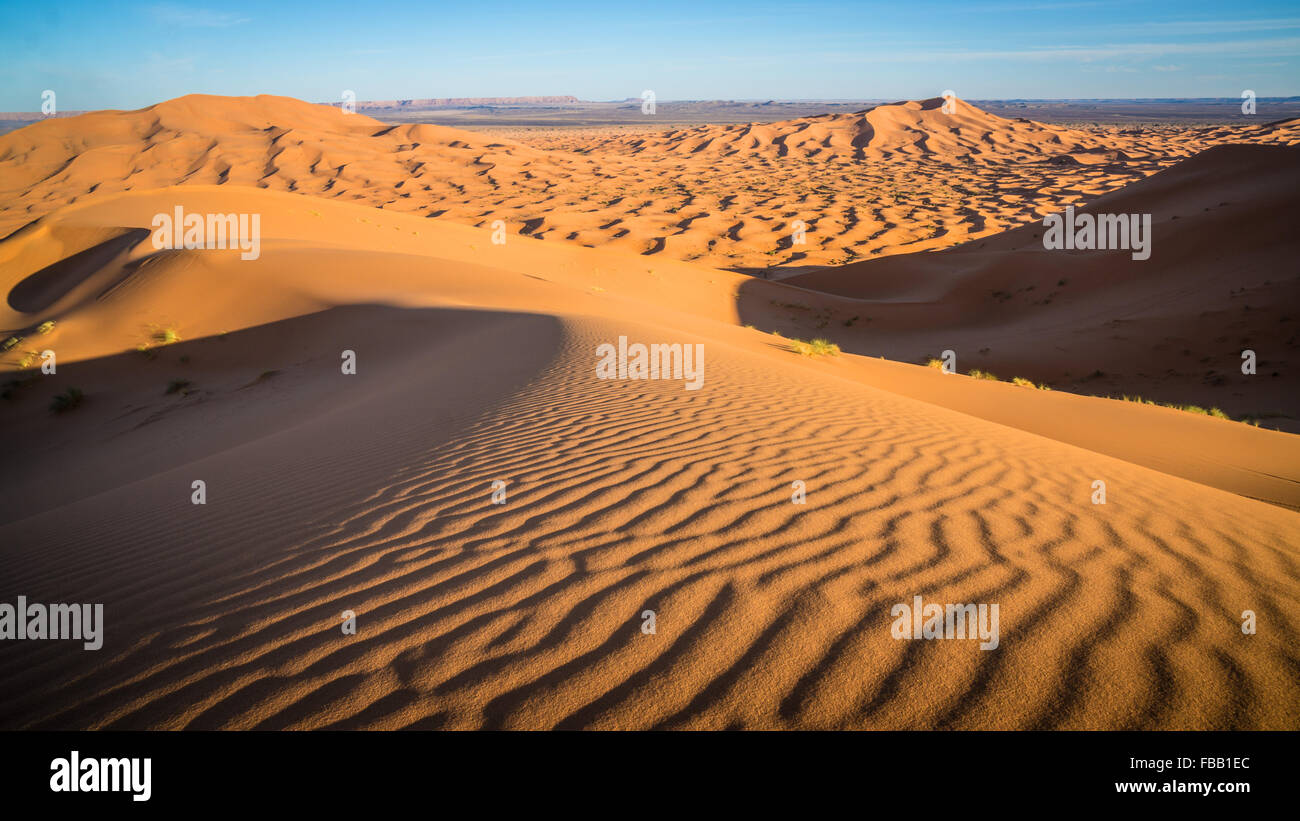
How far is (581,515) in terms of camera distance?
136 inches

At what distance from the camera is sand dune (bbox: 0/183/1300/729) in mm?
2070

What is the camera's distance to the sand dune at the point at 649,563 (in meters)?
2.07

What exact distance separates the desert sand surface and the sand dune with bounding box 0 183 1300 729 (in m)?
0.02

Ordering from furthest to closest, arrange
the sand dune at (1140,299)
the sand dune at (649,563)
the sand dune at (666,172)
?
the sand dune at (666,172)
the sand dune at (1140,299)
the sand dune at (649,563)

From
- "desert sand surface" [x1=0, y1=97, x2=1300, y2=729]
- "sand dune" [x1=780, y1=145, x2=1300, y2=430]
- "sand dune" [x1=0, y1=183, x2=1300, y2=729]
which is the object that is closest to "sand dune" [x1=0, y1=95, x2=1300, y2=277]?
"sand dune" [x1=780, y1=145, x2=1300, y2=430]

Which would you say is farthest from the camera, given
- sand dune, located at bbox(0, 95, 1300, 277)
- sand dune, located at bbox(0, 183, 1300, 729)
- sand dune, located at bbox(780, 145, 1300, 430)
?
sand dune, located at bbox(0, 95, 1300, 277)

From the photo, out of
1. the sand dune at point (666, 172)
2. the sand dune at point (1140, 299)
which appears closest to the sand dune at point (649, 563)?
the sand dune at point (1140, 299)

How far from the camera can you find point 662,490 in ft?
12.3

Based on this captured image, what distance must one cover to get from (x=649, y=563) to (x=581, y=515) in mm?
684

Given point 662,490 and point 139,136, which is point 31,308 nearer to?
point 662,490

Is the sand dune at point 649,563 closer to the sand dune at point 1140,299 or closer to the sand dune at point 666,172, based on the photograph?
the sand dune at point 1140,299

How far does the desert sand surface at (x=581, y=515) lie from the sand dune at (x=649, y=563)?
0.06ft

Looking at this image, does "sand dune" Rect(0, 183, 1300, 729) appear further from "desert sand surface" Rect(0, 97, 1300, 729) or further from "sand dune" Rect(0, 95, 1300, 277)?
"sand dune" Rect(0, 95, 1300, 277)

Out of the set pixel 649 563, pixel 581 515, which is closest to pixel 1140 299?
pixel 581 515
